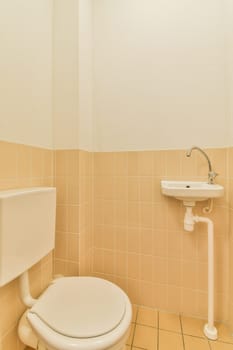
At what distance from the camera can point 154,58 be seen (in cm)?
129

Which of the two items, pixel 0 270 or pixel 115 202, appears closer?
pixel 0 270

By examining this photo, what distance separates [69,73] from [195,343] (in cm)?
177

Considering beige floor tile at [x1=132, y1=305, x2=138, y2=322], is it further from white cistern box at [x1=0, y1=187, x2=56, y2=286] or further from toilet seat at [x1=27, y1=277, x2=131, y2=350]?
white cistern box at [x1=0, y1=187, x2=56, y2=286]

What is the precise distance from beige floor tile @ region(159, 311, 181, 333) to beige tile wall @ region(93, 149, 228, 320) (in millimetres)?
43

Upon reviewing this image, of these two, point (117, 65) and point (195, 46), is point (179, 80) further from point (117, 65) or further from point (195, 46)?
point (117, 65)

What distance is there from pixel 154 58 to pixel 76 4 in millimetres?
594

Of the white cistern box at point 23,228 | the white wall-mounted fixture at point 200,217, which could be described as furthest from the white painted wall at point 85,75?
the white wall-mounted fixture at point 200,217

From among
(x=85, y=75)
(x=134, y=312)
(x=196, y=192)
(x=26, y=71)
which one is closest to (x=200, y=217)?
(x=196, y=192)

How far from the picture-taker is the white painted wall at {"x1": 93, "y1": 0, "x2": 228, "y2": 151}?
120 cm

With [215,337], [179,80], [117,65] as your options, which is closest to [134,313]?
[215,337]

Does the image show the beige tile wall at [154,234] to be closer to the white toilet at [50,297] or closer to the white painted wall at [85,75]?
the white painted wall at [85,75]

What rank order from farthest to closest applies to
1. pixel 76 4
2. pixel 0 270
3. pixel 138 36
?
pixel 138 36 < pixel 76 4 < pixel 0 270

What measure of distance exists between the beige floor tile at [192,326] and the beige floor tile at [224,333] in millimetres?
89

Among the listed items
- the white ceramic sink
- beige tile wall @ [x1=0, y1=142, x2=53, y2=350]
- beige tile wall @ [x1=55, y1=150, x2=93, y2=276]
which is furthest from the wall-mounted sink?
beige tile wall @ [x1=0, y1=142, x2=53, y2=350]
